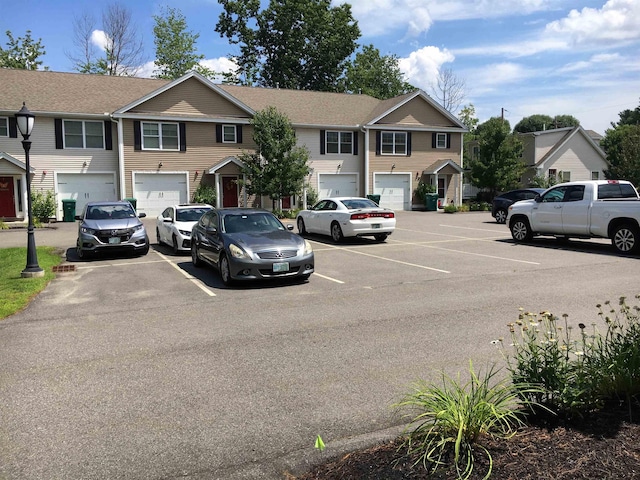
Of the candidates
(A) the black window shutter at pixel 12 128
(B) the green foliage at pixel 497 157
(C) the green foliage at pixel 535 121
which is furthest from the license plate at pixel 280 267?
(C) the green foliage at pixel 535 121

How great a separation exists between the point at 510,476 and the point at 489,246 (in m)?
13.8

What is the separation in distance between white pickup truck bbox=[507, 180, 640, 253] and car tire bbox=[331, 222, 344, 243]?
5.62m

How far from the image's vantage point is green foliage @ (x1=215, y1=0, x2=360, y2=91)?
2036 inches

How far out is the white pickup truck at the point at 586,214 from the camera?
1377 centimetres

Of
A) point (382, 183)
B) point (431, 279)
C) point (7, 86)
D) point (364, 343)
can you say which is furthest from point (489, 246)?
point (7, 86)

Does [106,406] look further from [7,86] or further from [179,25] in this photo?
[179,25]

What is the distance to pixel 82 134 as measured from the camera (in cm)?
2767

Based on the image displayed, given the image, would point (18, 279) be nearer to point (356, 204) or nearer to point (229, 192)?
point (356, 204)

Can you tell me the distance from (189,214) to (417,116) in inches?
914

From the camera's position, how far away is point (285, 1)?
51.7 metres

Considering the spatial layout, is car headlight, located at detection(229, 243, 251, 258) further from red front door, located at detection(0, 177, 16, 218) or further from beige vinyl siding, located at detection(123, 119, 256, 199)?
red front door, located at detection(0, 177, 16, 218)

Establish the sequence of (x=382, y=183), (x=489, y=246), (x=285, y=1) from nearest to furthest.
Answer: (x=489, y=246) < (x=382, y=183) < (x=285, y=1)

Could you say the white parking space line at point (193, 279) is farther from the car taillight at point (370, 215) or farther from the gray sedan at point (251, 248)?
the car taillight at point (370, 215)

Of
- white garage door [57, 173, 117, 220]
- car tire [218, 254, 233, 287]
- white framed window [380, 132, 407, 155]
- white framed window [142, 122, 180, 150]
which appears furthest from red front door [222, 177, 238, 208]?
car tire [218, 254, 233, 287]
